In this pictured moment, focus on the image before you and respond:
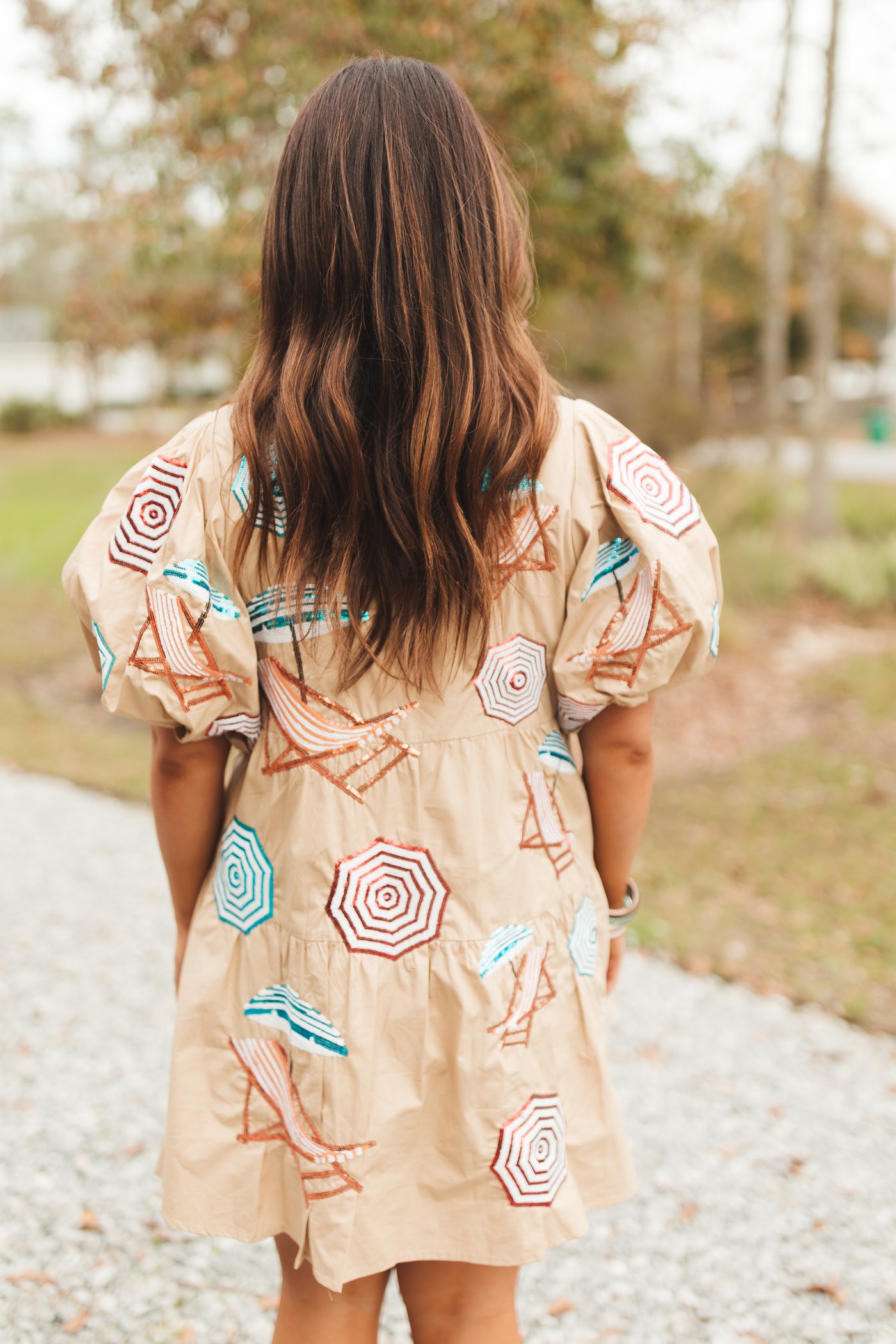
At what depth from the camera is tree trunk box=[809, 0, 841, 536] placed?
9133 millimetres

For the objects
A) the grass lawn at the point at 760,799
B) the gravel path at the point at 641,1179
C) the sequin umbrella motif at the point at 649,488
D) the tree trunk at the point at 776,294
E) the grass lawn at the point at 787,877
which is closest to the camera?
the sequin umbrella motif at the point at 649,488

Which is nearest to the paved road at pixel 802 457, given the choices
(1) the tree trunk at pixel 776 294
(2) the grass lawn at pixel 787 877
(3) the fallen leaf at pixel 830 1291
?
(1) the tree trunk at pixel 776 294

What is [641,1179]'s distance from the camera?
8.71 feet

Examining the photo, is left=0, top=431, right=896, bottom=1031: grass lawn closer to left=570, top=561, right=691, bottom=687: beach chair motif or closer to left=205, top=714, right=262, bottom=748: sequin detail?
left=570, top=561, right=691, bottom=687: beach chair motif

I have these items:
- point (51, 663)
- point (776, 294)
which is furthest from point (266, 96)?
point (776, 294)

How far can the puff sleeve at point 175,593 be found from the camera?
1.18m

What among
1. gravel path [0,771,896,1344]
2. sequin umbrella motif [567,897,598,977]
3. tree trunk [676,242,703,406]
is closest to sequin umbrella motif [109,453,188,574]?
sequin umbrella motif [567,897,598,977]

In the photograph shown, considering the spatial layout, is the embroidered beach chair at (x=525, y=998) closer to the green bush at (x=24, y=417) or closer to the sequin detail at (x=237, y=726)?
the sequin detail at (x=237, y=726)

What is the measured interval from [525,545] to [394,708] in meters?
0.25

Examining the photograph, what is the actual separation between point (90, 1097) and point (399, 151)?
275 centimetres

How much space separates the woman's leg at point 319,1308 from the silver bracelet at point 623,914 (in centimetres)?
55

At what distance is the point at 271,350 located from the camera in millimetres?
1206

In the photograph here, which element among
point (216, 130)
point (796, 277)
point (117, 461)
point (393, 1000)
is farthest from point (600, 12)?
point (796, 277)

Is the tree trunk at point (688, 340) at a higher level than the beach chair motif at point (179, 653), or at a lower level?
lower
